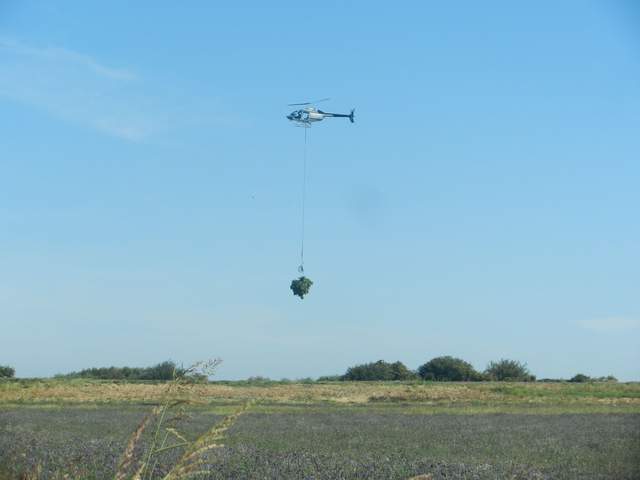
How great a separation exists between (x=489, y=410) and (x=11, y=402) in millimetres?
29041

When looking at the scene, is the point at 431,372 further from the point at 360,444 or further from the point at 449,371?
the point at 360,444

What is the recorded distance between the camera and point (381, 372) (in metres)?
102

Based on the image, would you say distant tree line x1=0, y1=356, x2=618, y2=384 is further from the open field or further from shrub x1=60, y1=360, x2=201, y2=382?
the open field

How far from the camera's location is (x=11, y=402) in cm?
5434

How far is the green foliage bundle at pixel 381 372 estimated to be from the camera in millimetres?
102312

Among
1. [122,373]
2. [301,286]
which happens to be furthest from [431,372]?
[301,286]

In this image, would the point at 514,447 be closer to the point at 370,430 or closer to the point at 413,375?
the point at 370,430

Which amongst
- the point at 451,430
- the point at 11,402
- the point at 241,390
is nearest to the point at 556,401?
the point at 241,390

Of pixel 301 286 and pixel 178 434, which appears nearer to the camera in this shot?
pixel 178 434

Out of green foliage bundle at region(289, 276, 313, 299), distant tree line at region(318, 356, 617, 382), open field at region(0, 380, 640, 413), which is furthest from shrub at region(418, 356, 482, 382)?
green foliage bundle at region(289, 276, 313, 299)

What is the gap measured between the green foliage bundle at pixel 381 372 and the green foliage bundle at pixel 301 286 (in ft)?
245

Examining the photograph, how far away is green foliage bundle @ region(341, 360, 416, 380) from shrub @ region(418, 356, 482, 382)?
6.59ft

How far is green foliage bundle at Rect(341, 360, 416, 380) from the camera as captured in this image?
102m

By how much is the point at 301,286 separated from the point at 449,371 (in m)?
74.5
